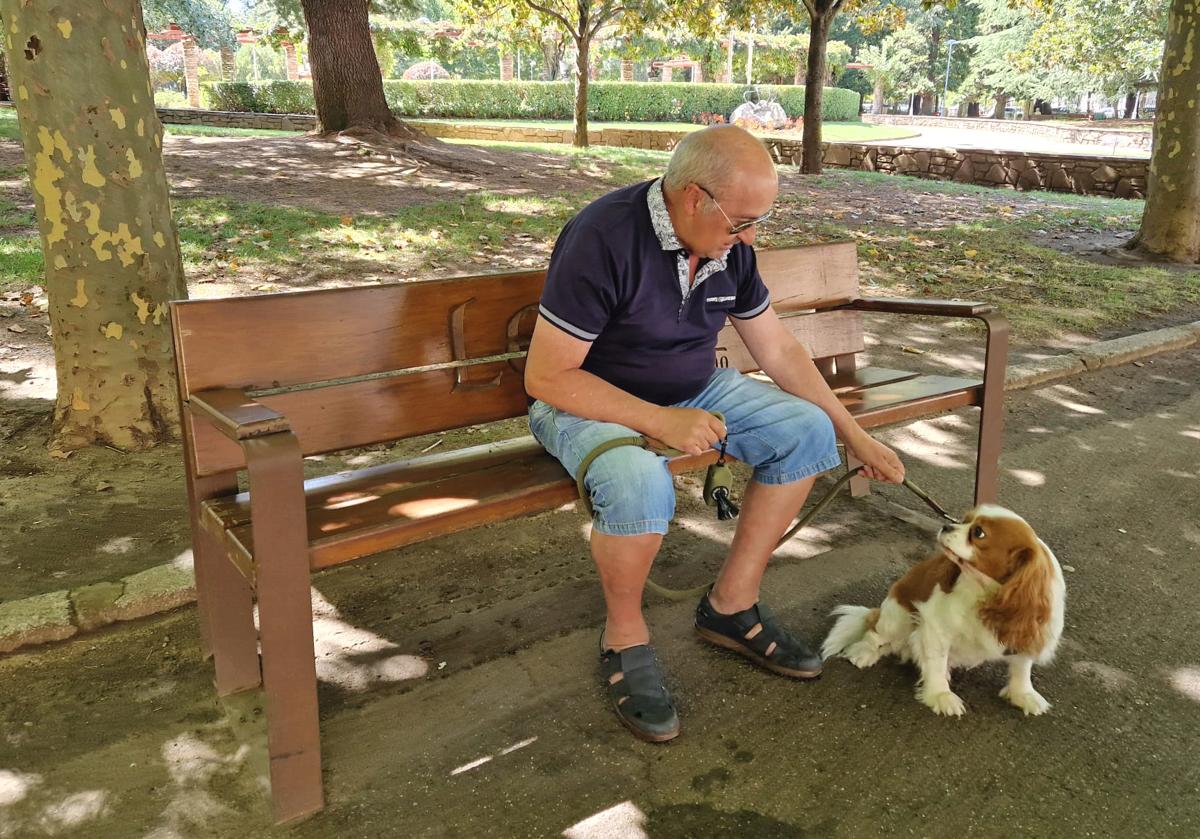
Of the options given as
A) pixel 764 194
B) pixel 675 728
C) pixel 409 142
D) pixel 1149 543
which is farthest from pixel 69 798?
pixel 409 142

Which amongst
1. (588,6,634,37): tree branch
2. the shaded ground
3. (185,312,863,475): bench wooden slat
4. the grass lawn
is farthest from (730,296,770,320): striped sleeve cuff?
(588,6,634,37): tree branch

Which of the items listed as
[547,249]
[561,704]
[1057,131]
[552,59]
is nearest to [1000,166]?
[547,249]

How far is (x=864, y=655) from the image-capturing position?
2924 millimetres

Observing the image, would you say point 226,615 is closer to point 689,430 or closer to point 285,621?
point 285,621

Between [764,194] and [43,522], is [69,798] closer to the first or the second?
[43,522]

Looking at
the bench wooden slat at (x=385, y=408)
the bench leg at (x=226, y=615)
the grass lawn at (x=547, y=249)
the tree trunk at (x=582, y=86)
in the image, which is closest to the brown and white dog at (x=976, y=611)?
the bench wooden slat at (x=385, y=408)

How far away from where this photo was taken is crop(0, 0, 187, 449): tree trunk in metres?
3.70

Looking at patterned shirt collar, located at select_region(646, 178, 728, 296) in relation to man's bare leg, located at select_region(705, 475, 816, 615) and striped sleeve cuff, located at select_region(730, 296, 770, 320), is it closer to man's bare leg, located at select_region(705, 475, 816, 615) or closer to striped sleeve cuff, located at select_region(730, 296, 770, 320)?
striped sleeve cuff, located at select_region(730, 296, 770, 320)

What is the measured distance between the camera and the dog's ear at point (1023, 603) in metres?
2.47

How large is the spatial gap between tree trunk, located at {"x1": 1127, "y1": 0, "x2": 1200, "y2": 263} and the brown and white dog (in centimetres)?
874

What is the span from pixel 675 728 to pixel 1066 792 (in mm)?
984

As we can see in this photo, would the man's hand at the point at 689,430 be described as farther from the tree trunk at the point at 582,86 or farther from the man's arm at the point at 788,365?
the tree trunk at the point at 582,86

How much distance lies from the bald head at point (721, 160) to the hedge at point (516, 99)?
3039 cm

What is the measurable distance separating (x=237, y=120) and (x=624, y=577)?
67.3ft
